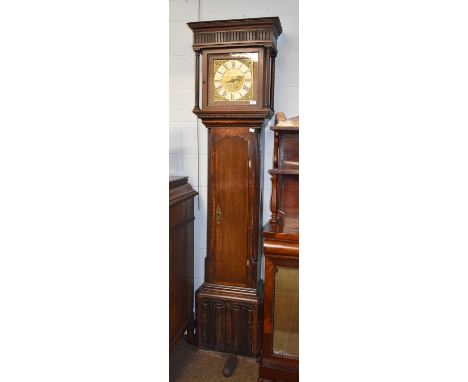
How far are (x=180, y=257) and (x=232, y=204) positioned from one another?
431 mm

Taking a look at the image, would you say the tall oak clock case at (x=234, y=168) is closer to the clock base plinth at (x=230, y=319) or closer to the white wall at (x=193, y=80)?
the clock base plinth at (x=230, y=319)

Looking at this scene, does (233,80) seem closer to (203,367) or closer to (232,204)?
(232,204)

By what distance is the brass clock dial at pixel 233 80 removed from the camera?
6.82 feet

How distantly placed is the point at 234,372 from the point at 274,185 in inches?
40.4

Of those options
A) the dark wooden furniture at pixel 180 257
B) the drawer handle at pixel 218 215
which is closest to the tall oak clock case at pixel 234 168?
the drawer handle at pixel 218 215

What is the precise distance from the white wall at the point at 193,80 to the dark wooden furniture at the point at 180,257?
10cm

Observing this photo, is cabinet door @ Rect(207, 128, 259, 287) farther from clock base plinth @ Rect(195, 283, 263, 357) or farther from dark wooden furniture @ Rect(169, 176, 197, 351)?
dark wooden furniture @ Rect(169, 176, 197, 351)

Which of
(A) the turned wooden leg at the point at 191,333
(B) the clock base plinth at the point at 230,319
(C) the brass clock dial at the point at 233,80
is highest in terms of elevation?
(C) the brass clock dial at the point at 233,80

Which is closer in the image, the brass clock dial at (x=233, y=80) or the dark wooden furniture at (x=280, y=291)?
the dark wooden furniture at (x=280, y=291)

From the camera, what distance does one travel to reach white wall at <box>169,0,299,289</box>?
228 centimetres

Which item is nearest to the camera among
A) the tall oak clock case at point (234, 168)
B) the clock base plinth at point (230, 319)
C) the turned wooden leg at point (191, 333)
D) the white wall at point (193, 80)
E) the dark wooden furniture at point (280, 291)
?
the dark wooden furniture at point (280, 291)

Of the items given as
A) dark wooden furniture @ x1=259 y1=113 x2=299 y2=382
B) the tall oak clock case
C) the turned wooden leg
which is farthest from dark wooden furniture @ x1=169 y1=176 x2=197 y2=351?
dark wooden furniture @ x1=259 y1=113 x2=299 y2=382
